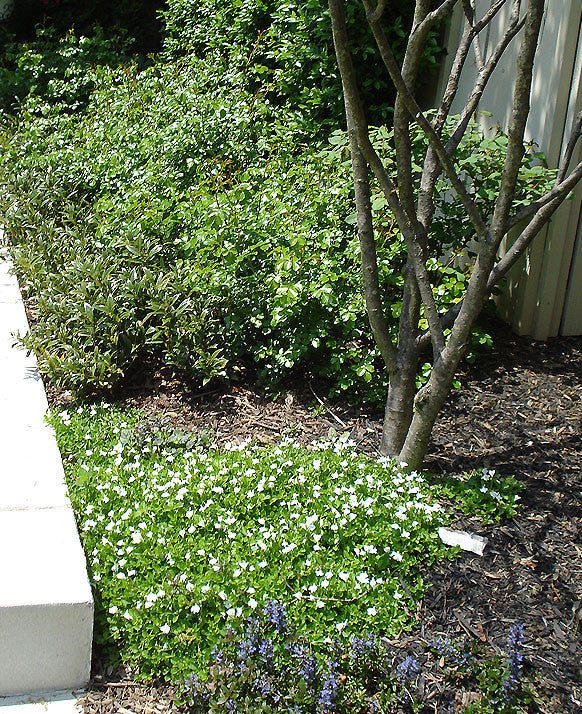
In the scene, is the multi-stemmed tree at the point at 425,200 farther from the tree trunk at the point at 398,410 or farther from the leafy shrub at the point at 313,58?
the leafy shrub at the point at 313,58

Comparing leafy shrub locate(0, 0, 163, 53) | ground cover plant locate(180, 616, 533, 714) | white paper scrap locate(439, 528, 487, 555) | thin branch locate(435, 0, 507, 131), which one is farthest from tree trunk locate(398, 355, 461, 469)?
Result: leafy shrub locate(0, 0, 163, 53)

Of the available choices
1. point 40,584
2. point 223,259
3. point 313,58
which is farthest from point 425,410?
point 313,58

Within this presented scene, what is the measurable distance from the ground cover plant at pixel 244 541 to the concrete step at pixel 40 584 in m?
0.12

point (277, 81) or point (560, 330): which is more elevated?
point (277, 81)

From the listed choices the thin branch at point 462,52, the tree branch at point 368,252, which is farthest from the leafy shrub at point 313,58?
the tree branch at point 368,252

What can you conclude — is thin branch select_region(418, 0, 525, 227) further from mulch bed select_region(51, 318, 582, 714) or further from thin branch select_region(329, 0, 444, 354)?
mulch bed select_region(51, 318, 582, 714)

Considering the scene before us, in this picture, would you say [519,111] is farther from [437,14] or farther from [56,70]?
[56,70]

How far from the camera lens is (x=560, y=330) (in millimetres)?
4703

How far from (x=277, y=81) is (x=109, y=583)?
16.4ft

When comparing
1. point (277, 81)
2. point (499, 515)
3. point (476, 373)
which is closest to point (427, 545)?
point (499, 515)

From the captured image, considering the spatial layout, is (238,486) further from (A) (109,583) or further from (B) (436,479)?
(B) (436,479)

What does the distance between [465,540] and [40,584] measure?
1.65 metres

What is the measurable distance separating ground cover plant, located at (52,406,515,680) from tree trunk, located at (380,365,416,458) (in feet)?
0.42

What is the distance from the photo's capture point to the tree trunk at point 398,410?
11.1 ft
